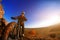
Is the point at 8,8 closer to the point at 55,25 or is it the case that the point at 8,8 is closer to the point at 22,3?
the point at 22,3

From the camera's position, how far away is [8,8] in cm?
601

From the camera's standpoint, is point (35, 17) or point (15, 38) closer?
point (15, 38)

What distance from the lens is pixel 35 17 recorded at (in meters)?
6.07

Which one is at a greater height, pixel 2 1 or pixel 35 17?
pixel 2 1

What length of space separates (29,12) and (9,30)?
1604mm

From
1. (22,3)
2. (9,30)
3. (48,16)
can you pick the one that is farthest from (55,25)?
(9,30)

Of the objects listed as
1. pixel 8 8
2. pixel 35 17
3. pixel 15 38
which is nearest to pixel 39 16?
pixel 35 17

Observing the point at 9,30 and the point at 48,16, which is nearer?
the point at 9,30

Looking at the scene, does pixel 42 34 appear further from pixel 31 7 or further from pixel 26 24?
pixel 31 7

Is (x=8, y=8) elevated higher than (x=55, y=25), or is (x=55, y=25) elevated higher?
(x=8, y=8)

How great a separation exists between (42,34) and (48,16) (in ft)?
2.18

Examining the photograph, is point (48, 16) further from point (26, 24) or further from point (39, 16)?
point (26, 24)

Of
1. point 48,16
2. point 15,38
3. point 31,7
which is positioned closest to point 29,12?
point 31,7

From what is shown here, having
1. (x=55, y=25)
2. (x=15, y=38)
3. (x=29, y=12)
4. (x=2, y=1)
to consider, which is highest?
(x=2, y=1)
